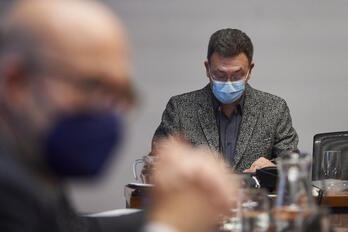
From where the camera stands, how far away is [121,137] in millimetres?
1053

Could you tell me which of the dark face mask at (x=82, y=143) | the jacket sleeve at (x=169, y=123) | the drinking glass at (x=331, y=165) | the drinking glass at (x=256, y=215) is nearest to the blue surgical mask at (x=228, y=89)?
the jacket sleeve at (x=169, y=123)

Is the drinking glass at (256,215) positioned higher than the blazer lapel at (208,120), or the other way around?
the blazer lapel at (208,120)

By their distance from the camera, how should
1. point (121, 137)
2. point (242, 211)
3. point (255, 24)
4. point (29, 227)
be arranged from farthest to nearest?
point (255, 24)
point (242, 211)
point (121, 137)
point (29, 227)

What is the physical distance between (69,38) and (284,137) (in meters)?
2.55

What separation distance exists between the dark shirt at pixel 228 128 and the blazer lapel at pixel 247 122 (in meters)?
0.02

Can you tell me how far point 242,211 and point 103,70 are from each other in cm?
51

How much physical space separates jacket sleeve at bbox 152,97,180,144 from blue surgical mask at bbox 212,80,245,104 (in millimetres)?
220

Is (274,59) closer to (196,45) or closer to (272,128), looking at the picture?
(196,45)

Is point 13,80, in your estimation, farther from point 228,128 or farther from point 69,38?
point 228,128

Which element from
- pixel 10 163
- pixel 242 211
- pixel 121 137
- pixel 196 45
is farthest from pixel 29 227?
pixel 196 45

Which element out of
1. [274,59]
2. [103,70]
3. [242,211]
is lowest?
[242,211]

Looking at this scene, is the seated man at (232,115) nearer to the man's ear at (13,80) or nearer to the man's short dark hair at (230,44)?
the man's short dark hair at (230,44)

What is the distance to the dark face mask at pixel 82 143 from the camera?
96 cm

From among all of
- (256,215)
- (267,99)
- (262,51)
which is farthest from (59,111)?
(262,51)
